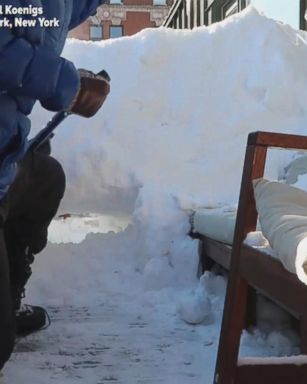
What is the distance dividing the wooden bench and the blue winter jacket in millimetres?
473

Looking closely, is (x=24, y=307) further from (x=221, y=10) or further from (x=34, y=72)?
(x=221, y=10)

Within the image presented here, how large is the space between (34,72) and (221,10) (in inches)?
400

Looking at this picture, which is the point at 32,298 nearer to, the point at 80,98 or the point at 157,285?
the point at 157,285

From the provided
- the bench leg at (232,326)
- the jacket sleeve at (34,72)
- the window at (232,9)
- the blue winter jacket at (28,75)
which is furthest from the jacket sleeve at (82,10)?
the window at (232,9)

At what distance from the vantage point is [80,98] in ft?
5.19

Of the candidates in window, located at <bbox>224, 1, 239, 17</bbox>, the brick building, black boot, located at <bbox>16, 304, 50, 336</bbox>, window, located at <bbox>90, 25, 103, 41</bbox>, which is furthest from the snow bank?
the brick building

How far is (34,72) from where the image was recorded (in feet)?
4.66

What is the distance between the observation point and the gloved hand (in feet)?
5.19

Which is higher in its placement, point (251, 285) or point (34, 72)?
point (34, 72)

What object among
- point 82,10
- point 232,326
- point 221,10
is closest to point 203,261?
point 232,326

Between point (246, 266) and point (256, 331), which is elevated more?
point (246, 266)

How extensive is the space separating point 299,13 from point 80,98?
17.0 feet

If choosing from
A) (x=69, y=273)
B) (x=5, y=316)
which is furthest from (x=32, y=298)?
(x=5, y=316)

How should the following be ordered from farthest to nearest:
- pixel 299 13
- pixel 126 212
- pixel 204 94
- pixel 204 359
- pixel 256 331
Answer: pixel 299 13 → pixel 204 94 → pixel 126 212 → pixel 256 331 → pixel 204 359
